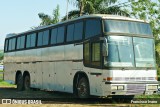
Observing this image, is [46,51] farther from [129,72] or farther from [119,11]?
[119,11]

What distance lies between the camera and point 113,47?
13695 mm

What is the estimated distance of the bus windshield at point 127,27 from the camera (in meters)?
14.1

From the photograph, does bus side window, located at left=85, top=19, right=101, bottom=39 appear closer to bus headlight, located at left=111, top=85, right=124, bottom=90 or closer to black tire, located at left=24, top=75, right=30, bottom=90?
bus headlight, located at left=111, top=85, right=124, bottom=90

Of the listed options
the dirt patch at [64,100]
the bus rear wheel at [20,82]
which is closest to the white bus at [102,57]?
the dirt patch at [64,100]

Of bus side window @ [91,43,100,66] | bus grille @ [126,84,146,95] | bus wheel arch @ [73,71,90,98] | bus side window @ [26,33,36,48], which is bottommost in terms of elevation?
bus grille @ [126,84,146,95]

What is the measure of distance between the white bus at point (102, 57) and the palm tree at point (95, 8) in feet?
52.5

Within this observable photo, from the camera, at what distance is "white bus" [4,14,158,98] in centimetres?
1363

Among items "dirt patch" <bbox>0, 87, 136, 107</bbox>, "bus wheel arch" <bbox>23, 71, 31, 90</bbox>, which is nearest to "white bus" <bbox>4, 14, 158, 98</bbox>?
"dirt patch" <bbox>0, 87, 136, 107</bbox>

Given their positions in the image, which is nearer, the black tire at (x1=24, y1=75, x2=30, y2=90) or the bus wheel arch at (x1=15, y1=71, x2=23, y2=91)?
the black tire at (x1=24, y1=75, x2=30, y2=90)

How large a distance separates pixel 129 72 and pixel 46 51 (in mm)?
6301

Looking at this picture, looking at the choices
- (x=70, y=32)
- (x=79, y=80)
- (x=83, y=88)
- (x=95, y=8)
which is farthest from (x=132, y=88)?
(x=95, y=8)

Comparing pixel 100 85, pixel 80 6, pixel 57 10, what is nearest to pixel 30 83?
pixel 100 85

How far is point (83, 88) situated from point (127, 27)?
3.09m

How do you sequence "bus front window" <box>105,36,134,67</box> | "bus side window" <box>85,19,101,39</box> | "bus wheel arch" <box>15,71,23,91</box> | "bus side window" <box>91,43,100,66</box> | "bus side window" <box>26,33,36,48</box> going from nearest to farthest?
"bus front window" <box>105,36,134,67</box>, "bus side window" <box>91,43,100,66</box>, "bus side window" <box>85,19,101,39</box>, "bus side window" <box>26,33,36,48</box>, "bus wheel arch" <box>15,71,23,91</box>
